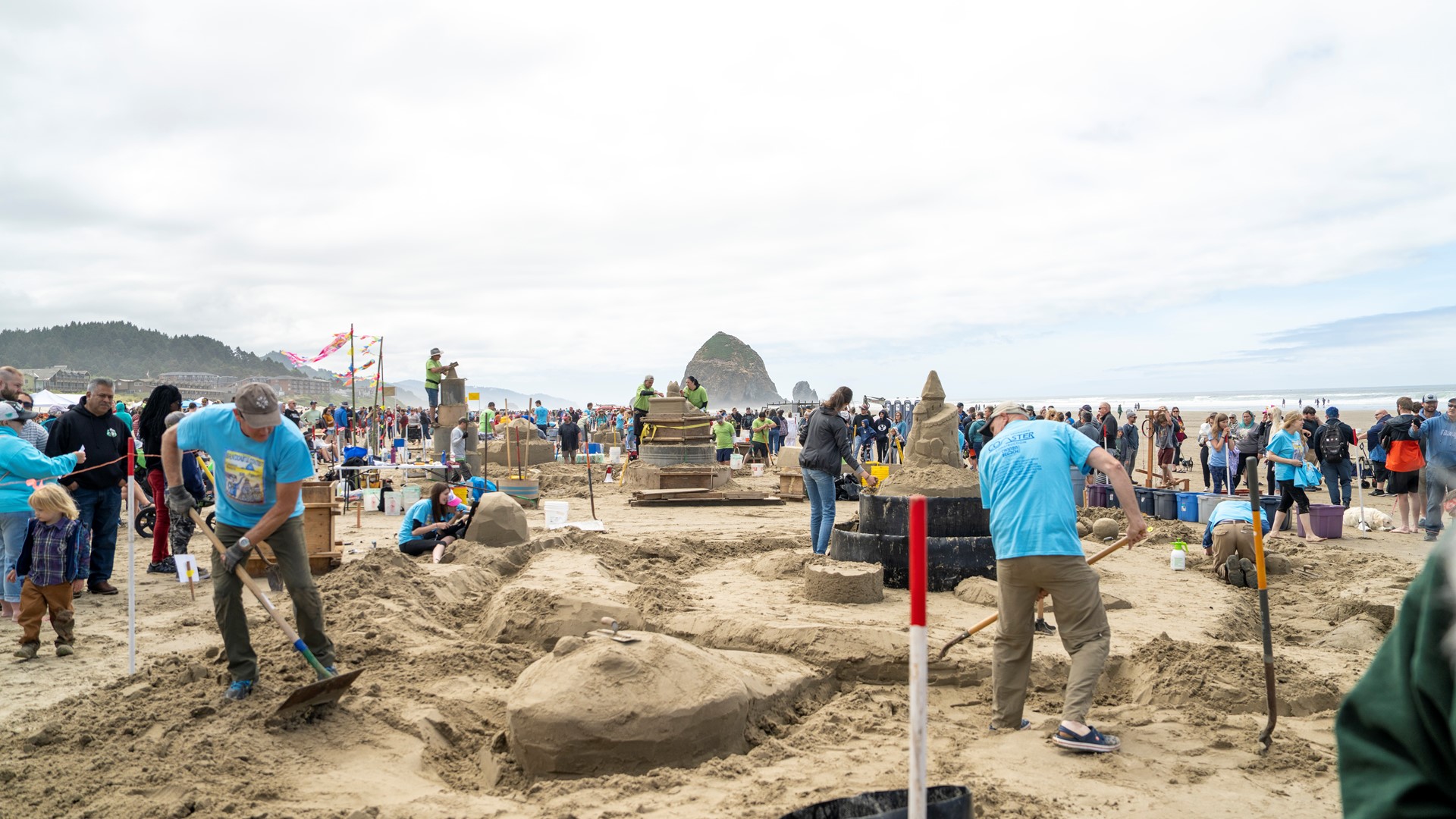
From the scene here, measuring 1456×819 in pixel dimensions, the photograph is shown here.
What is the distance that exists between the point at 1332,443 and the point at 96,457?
47.8ft

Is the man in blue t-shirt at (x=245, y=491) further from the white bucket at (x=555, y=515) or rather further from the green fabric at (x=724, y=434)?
the green fabric at (x=724, y=434)

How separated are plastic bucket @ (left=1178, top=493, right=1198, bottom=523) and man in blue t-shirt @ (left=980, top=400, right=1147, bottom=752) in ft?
31.4

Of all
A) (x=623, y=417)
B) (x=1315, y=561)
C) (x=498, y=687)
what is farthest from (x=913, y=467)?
(x=623, y=417)

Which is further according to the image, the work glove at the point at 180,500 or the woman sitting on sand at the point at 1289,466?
the woman sitting on sand at the point at 1289,466

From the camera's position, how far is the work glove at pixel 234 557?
15.7 ft

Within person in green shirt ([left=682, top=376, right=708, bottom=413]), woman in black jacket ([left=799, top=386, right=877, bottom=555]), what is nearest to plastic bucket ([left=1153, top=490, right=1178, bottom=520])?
woman in black jacket ([left=799, top=386, right=877, bottom=555])

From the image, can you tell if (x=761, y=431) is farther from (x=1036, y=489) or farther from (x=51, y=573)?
(x=1036, y=489)

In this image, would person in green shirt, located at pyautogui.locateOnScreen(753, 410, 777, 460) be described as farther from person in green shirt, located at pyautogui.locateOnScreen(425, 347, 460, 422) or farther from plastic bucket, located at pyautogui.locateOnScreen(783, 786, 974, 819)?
plastic bucket, located at pyautogui.locateOnScreen(783, 786, 974, 819)

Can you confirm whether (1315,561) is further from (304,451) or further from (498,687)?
(304,451)

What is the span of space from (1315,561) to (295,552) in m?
10.3

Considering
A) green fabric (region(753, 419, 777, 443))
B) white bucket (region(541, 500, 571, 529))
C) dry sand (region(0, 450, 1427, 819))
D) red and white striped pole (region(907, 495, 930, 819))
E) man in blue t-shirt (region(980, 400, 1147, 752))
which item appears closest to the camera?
red and white striped pole (region(907, 495, 930, 819))

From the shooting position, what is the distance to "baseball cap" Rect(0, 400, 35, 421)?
22.2 feet

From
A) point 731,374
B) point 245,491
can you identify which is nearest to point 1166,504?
point 245,491

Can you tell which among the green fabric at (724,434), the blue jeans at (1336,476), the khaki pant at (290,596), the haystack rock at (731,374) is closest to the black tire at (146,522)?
the khaki pant at (290,596)
